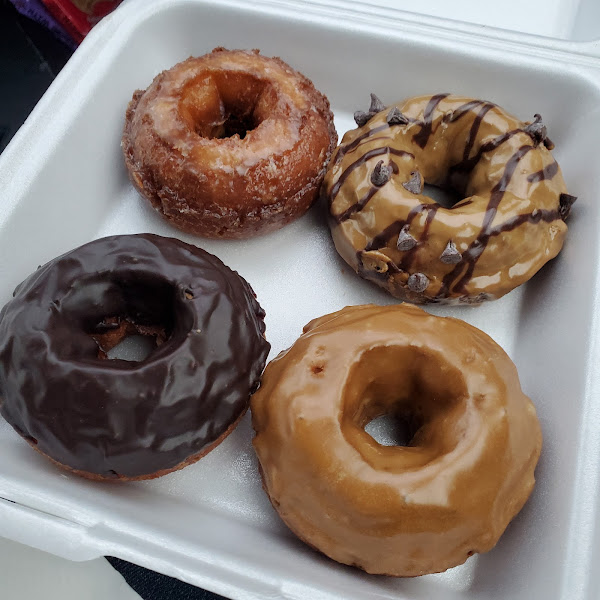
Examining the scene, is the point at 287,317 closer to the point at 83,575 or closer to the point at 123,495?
the point at 123,495

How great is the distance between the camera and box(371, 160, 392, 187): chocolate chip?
5.58 feet

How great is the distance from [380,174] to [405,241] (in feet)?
0.72

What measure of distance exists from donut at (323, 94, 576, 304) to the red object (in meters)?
1.33

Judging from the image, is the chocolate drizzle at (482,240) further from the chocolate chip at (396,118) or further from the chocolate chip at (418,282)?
the chocolate chip at (396,118)

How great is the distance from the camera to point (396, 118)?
71.7 inches

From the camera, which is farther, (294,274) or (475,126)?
(294,274)

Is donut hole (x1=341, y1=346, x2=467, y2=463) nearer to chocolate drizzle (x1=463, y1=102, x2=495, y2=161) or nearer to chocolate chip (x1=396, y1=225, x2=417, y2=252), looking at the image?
chocolate chip (x1=396, y1=225, x2=417, y2=252)

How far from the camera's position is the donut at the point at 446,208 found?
1676 millimetres

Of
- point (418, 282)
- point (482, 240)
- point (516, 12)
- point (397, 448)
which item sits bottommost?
point (397, 448)

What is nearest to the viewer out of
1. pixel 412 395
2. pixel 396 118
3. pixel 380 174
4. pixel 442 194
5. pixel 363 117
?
pixel 412 395

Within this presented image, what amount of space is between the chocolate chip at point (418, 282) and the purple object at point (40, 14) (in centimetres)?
189

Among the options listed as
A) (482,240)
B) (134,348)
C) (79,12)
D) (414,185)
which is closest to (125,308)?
(134,348)

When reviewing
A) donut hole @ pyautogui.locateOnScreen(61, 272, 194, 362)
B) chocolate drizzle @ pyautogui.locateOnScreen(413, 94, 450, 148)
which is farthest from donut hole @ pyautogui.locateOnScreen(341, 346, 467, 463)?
chocolate drizzle @ pyautogui.locateOnScreen(413, 94, 450, 148)

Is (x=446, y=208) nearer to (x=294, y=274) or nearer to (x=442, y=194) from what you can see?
(x=442, y=194)
